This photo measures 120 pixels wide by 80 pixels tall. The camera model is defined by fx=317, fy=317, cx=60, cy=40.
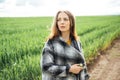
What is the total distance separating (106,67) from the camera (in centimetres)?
650

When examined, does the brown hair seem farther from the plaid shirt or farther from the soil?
the soil

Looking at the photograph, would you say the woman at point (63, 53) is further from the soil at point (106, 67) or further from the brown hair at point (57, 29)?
the soil at point (106, 67)

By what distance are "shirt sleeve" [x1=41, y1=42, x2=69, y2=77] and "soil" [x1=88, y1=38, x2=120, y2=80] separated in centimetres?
317

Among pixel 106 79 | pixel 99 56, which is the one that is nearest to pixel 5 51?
pixel 106 79

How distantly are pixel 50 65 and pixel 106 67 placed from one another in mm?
4201

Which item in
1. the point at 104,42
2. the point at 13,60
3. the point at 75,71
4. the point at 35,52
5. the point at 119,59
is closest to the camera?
the point at 75,71

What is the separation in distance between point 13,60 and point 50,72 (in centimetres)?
289

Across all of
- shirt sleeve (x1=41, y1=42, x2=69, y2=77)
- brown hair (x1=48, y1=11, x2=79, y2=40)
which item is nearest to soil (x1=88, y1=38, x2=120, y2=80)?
brown hair (x1=48, y1=11, x2=79, y2=40)

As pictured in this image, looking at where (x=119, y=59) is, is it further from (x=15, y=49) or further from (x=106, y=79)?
(x=15, y=49)

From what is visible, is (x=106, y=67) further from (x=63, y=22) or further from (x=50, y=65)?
(x=50, y=65)

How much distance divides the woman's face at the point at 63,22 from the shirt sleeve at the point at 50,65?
0.19m

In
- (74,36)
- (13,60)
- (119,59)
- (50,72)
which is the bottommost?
(119,59)

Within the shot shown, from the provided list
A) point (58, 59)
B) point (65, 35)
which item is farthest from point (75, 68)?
point (65, 35)

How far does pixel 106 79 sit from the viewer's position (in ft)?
18.3
